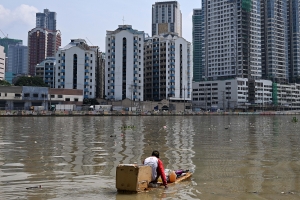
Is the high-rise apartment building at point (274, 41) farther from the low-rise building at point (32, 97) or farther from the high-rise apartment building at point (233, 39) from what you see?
the low-rise building at point (32, 97)

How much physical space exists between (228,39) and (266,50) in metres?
25.5

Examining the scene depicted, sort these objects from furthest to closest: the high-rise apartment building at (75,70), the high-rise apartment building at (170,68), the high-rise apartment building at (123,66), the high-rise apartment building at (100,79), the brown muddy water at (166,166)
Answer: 1. the high-rise apartment building at (100,79)
2. the high-rise apartment building at (170,68)
3. the high-rise apartment building at (123,66)
4. the high-rise apartment building at (75,70)
5. the brown muddy water at (166,166)

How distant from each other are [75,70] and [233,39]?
272 feet

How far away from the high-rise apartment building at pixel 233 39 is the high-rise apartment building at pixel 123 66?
57.4 m

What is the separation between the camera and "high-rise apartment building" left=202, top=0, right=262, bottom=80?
6831 inches

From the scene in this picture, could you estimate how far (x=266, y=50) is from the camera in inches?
7456

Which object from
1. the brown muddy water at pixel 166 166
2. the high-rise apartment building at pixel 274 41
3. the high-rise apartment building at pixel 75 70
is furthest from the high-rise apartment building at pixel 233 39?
the brown muddy water at pixel 166 166

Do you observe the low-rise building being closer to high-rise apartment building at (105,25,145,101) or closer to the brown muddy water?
high-rise apartment building at (105,25,145,101)

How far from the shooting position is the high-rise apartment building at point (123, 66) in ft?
446

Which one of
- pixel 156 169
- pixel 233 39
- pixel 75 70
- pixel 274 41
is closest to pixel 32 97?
pixel 75 70

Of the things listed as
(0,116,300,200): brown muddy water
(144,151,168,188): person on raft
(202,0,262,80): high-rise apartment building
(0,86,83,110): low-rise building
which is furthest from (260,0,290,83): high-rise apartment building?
(144,151,168,188): person on raft

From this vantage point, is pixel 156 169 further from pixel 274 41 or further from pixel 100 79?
pixel 274 41

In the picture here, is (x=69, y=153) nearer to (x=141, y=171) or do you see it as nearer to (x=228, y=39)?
(x=141, y=171)

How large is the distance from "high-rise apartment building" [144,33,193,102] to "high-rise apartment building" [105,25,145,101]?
40.8ft
